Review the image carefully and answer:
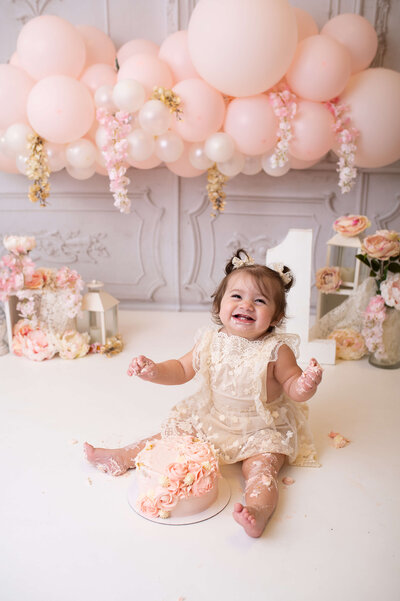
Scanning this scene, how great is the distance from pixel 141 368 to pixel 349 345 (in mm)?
1445

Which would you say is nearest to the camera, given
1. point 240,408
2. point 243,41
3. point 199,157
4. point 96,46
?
point 240,408

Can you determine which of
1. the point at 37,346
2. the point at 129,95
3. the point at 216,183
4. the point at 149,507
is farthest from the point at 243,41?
the point at 149,507

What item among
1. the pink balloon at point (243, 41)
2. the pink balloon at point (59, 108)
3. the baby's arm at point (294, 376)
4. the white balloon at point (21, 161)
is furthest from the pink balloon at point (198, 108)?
the baby's arm at point (294, 376)

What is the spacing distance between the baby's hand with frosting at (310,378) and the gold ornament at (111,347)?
1371mm

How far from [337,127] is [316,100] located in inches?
6.7

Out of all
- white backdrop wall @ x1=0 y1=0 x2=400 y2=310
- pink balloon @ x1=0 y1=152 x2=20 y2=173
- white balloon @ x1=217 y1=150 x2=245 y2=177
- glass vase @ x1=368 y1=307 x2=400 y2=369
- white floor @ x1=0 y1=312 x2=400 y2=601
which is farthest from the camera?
white backdrop wall @ x1=0 y1=0 x2=400 y2=310

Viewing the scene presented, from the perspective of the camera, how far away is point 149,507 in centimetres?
145

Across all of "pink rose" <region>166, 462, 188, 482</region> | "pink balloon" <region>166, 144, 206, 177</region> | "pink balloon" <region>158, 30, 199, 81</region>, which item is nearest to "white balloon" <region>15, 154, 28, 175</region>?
"pink balloon" <region>166, 144, 206, 177</region>

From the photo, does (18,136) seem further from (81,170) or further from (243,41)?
(243,41)

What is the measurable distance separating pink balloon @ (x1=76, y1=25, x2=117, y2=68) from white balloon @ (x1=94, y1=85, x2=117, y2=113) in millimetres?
380

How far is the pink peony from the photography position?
2.43 metres

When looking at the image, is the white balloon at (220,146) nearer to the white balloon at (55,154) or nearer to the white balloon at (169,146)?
the white balloon at (169,146)

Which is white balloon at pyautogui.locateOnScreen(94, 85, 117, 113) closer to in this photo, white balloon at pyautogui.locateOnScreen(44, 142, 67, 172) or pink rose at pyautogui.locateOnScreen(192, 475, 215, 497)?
white balloon at pyautogui.locateOnScreen(44, 142, 67, 172)

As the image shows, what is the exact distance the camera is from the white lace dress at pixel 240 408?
1.66 meters
